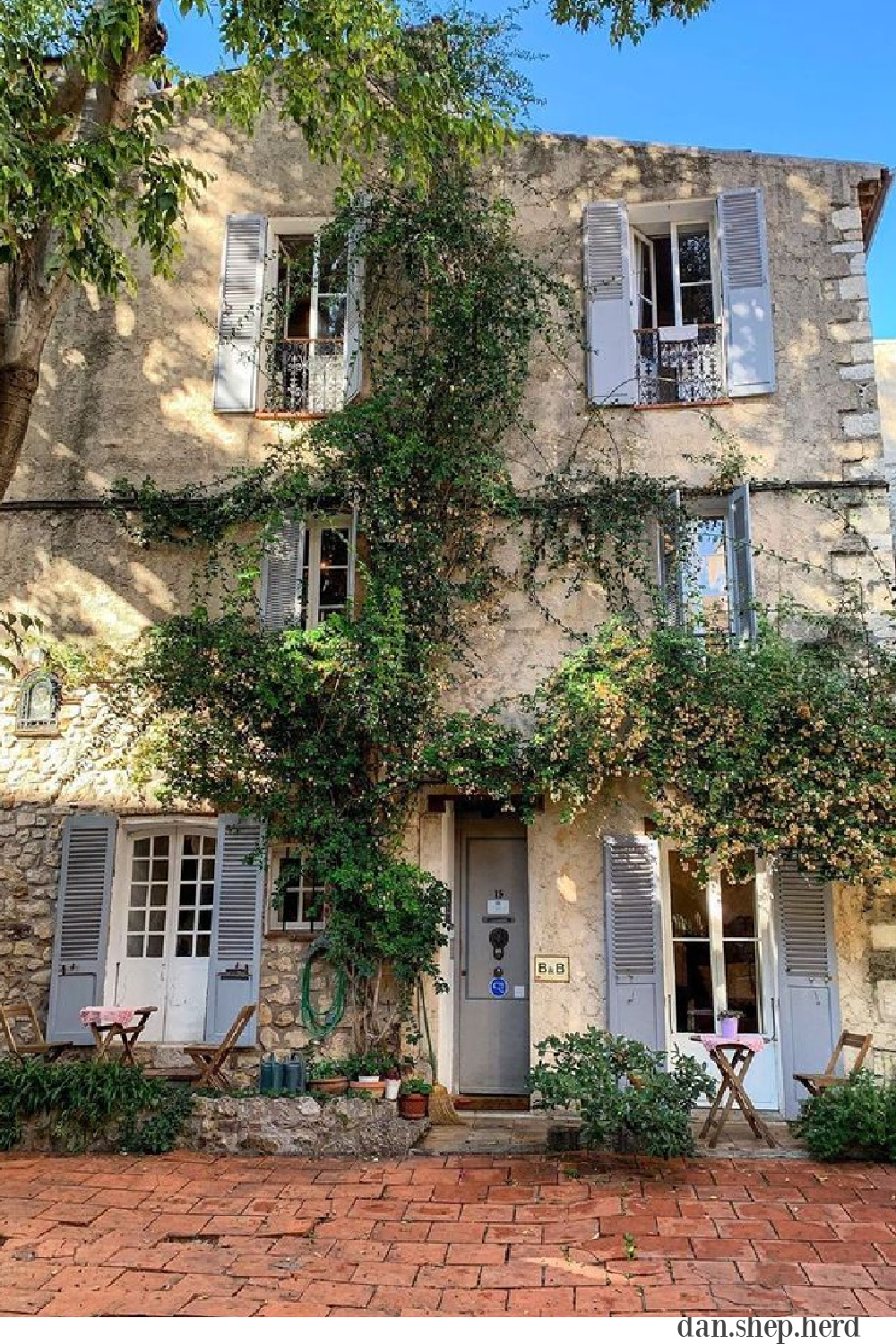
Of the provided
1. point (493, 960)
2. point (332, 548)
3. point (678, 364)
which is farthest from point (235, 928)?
point (678, 364)

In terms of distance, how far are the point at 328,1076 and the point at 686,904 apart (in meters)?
3.21

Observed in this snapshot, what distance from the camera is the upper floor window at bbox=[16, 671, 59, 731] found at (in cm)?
971

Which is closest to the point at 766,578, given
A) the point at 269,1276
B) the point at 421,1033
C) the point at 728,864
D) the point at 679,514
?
the point at 679,514

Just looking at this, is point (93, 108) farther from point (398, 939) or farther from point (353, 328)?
point (398, 939)

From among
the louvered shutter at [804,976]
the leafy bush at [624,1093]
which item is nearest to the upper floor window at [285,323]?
the louvered shutter at [804,976]

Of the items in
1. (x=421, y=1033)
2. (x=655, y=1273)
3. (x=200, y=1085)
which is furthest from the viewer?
(x=421, y=1033)

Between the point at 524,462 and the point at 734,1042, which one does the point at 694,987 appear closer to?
the point at 734,1042

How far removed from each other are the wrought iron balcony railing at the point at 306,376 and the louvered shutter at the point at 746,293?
3.57m

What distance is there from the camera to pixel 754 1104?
8.67m

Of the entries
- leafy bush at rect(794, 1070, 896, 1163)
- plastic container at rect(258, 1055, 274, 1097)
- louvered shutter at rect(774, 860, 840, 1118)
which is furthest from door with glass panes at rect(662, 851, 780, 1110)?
plastic container at rect(258, 1055, 274, 1097)

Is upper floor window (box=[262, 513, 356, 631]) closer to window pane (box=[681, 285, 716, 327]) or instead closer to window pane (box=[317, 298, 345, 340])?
window pane (box=[317, 298, 345, 340])

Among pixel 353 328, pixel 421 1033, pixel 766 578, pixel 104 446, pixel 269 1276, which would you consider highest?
pixel 353 328

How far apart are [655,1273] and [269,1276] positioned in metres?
1.77

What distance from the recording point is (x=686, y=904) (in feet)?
30.3
